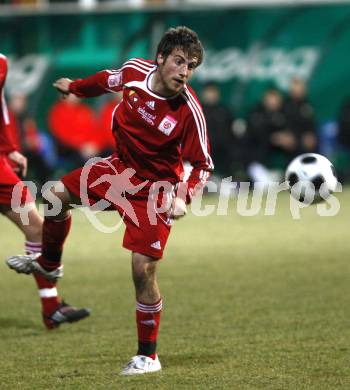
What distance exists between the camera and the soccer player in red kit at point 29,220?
6.90 metres

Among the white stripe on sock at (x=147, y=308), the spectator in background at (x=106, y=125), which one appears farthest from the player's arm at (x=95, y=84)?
the spectator in background at (x=106, y=125)

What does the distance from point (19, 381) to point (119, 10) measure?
12426mm

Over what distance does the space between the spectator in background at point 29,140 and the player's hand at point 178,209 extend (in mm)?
10635

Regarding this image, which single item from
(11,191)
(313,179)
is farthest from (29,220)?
(313,179)

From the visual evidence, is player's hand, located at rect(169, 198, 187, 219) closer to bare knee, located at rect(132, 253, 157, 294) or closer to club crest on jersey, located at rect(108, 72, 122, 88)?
bare knee, located at rect(132, 253, 157, 294)

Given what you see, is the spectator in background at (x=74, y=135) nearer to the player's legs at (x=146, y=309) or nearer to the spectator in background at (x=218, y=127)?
the spectator in background at (x=218, y=127)

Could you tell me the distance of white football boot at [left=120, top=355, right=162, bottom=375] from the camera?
→ 18.2 ft

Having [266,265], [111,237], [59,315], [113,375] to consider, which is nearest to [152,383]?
[113,375]

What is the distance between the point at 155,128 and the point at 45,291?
185cm

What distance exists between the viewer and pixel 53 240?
654 centimetres

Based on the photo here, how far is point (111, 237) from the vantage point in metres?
12.3

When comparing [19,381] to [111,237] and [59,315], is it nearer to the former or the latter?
[59,315]

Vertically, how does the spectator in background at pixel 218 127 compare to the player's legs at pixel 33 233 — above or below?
above

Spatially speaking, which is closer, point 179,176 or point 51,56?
point 179,176
